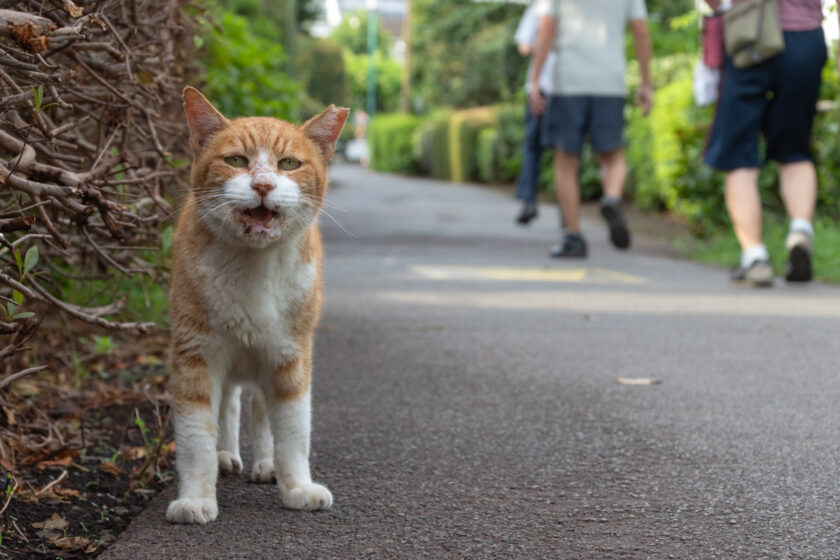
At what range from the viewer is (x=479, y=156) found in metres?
26.7

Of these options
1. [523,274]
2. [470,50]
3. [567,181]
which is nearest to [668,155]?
[567,181]

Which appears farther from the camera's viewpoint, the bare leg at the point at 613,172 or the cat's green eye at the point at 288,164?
the bare leg at the point at 613,172

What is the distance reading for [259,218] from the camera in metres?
2.60

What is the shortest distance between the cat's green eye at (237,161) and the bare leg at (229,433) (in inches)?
28.5

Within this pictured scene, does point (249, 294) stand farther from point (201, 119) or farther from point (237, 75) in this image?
point (237, 75)

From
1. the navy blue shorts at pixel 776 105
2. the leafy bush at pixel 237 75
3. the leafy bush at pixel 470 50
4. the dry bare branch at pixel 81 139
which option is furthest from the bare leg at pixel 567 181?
→ the leafy bush at pixel 470 50

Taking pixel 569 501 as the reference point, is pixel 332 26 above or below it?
above

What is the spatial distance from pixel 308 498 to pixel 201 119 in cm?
97

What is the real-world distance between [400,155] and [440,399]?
116ft

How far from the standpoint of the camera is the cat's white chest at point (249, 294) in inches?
105

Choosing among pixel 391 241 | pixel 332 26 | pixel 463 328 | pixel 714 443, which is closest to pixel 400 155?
pixel 391 241

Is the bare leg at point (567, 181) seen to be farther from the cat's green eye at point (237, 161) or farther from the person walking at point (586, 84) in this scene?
the cat's green eye at point (237, 161)

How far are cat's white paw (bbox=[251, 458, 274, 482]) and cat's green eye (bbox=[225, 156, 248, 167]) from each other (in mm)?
879

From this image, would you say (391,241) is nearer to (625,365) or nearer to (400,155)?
(625,365)
